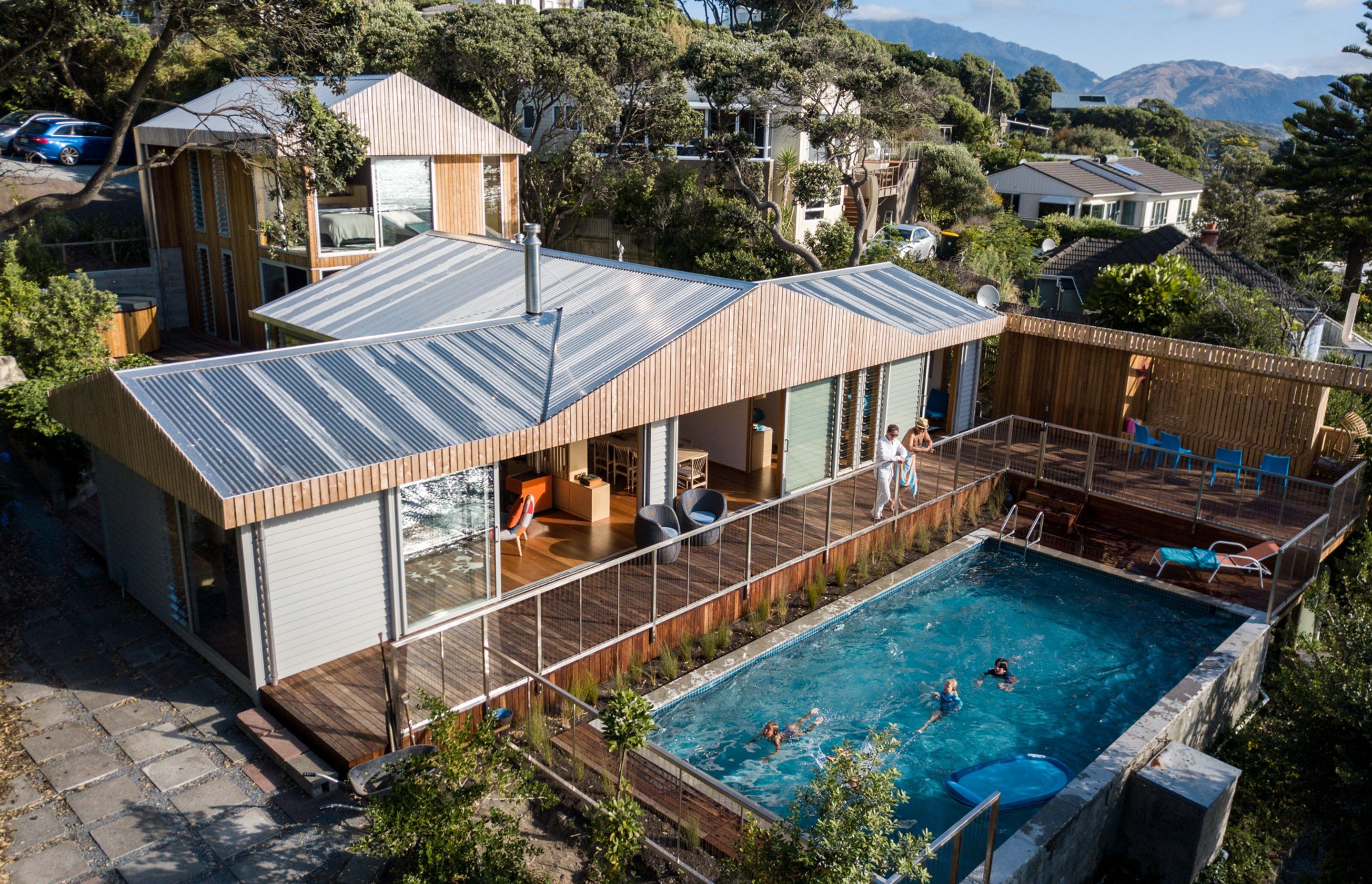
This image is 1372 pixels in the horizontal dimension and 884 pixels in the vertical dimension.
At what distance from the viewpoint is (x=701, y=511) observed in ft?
44.8

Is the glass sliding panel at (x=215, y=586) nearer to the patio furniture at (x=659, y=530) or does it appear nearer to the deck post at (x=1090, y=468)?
the patio furniture at (x=659, y=530)

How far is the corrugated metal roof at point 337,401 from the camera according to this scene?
9391 mm

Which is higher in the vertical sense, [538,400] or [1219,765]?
[538,400]

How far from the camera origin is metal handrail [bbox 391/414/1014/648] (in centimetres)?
917

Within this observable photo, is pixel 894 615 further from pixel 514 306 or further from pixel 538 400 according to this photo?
pixel 514 306

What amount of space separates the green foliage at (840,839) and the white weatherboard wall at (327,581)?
16.4 feet

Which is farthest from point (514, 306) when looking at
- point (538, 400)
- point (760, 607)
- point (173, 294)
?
point (173, 294)

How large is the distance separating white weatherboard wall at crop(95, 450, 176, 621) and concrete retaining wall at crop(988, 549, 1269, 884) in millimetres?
9008

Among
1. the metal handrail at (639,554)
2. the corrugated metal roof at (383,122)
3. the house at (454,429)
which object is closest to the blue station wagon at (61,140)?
the corrugated metal roof at (383,122)

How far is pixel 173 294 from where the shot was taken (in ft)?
83.6

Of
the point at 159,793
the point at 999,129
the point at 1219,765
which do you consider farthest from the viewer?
the point at 999,129

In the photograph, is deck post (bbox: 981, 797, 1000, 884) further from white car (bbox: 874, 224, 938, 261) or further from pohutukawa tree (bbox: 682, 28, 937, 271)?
white car (bbox: 874, 224, 938, 261)

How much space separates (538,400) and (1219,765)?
8.55 metres

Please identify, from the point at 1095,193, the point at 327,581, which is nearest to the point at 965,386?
the point at 327,581
